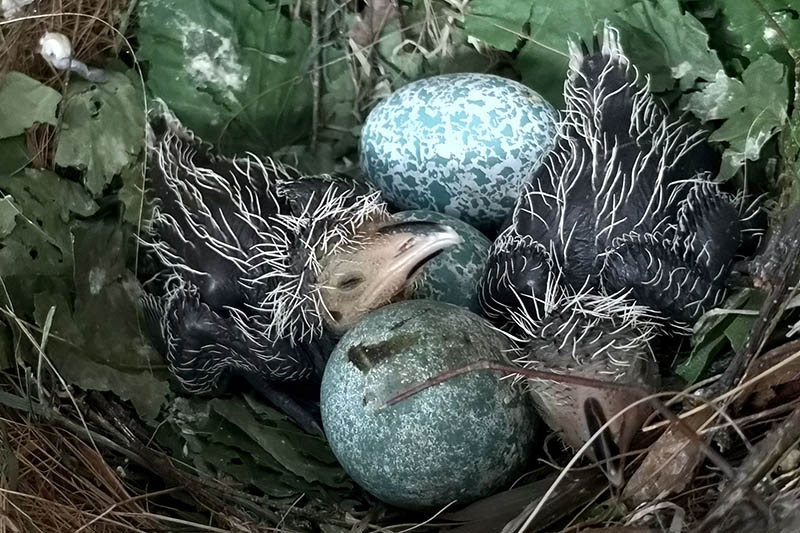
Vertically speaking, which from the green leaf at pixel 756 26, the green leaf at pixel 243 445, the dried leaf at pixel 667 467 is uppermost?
the green leaf at pixel 756 26

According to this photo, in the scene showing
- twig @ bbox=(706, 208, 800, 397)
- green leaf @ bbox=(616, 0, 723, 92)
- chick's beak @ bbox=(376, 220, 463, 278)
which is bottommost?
chick's beak @ bbox=(376, 220, 463, 278)

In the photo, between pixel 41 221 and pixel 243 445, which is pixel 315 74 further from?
pixel 243 445

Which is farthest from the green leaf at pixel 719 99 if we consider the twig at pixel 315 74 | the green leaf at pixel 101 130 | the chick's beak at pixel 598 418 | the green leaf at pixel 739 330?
the green leaf at pixel 101 130

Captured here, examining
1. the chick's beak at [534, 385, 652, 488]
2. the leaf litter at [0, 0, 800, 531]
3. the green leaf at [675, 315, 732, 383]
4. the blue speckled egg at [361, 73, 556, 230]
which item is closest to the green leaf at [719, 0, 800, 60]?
the leaf litter at [0, 0, 800, 531]

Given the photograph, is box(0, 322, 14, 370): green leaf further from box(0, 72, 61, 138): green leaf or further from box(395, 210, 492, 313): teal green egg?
box(395, 210, 492, 313): teal green egg

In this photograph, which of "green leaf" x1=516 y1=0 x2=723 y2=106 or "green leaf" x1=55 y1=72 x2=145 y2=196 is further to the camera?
"green leaf" x1=55 y1=72 x2=145 y2=196

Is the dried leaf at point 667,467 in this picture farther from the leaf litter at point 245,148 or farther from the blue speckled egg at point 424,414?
the blue speckled egg at point 424,414

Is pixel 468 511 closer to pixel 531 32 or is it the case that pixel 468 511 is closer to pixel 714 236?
pixel 714 236

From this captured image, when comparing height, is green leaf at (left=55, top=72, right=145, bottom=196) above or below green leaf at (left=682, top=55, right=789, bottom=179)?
below
